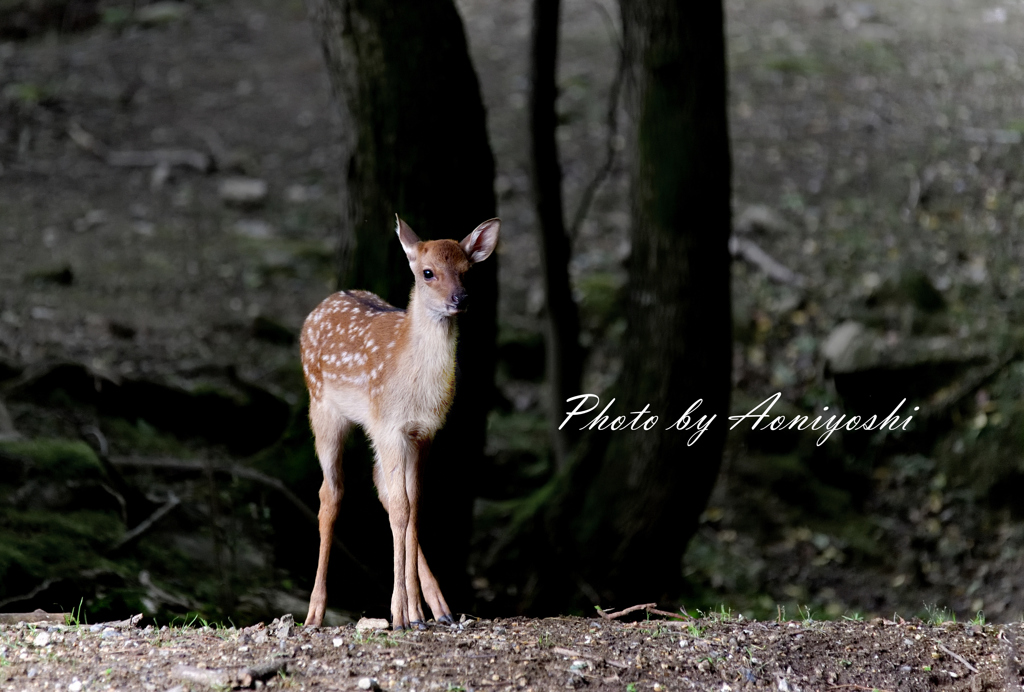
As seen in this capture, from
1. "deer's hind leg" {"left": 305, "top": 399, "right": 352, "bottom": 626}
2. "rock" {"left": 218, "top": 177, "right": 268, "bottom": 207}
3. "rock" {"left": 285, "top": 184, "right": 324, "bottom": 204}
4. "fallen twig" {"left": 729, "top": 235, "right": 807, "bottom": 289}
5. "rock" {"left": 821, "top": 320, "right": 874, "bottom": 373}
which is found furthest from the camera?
"rock" {"left": 285, "top": 184, "right": 324, "bottom": 204}

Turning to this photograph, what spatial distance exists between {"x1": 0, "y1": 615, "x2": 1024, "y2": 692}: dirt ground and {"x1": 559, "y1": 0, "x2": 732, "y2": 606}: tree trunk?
1.66 meters

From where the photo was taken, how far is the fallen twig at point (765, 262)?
9445 mm

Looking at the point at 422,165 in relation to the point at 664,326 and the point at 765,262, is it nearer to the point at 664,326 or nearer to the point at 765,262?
the point at 664,326

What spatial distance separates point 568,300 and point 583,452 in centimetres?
116

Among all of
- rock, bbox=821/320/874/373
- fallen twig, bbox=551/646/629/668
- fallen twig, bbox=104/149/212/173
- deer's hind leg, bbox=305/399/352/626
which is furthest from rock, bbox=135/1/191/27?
fallen twig, bbox=551/646/629/668

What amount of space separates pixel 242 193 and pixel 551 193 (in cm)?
552

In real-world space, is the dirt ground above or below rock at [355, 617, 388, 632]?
below

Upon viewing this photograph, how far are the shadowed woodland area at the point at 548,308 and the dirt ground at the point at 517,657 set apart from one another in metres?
0.42

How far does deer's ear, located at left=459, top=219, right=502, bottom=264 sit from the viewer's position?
331 cm

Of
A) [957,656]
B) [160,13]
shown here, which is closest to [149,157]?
[160,13]

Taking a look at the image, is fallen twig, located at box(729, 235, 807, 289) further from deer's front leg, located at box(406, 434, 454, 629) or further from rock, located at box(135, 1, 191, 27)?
rock, located at box(135, 1, 191, 27)

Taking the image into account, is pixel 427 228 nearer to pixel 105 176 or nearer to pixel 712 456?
pixel 712 456

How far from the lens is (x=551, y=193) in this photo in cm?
637

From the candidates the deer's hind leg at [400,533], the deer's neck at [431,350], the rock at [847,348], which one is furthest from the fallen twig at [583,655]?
the rock at [847,348]
